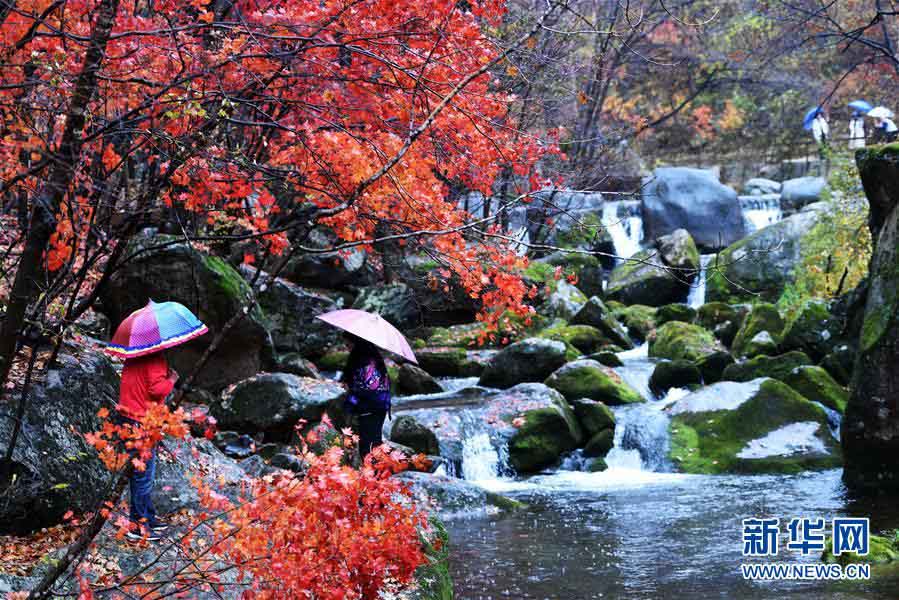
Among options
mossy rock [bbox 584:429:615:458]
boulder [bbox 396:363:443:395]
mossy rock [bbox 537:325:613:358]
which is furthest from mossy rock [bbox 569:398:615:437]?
A: mossy rock [bbox 537:325:613:358]

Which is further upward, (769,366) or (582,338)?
(582,338)

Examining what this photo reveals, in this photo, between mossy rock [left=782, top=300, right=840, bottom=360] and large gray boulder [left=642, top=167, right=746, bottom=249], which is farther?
large gray boulder [left=642, top=167, right=746, bottom=249]

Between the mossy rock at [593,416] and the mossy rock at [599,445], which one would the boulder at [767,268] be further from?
the mossy rock at [599,445]

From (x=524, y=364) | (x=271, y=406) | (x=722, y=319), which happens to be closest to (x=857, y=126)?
(x=722, y=319)

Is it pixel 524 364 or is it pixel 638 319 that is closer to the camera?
pixel 524 364

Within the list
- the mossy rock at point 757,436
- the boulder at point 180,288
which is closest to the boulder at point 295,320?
the boulder at point 180,288

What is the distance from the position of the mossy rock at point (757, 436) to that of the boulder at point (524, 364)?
340cm

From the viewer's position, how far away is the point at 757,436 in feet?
38.2

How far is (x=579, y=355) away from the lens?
16.8 metres

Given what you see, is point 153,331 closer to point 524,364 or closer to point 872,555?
point 872,555

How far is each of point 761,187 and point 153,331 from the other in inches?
1078

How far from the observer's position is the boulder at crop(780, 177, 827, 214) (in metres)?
27.1

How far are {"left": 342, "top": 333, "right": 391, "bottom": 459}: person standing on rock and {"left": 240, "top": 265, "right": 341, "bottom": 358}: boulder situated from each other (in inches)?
365

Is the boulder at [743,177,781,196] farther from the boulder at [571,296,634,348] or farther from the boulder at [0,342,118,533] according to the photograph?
the boulder at [0,342,118,533]
